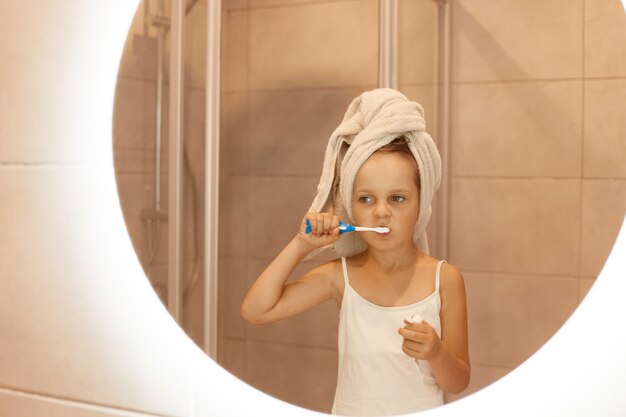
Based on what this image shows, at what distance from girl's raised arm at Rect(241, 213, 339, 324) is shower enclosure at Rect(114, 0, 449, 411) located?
0.01 metres

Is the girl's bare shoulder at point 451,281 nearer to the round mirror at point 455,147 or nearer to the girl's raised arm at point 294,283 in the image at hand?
the round mirror at point 455,147

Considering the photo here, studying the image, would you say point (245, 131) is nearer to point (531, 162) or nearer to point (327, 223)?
point (327, 223)

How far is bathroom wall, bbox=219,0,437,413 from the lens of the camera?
34.6 inches

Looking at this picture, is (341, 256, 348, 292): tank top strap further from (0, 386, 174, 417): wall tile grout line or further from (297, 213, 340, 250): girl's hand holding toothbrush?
(0, 386, 174, 417): wall tile grout line

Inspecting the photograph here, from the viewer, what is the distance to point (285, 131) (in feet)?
3.11

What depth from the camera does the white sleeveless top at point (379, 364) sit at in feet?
2.81

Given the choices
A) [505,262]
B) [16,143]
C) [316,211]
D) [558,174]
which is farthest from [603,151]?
[16,143]

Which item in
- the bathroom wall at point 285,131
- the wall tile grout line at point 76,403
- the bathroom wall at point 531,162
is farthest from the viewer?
the wall tile grout line at point 76,403

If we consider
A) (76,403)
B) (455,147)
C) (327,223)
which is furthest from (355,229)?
(76,403)

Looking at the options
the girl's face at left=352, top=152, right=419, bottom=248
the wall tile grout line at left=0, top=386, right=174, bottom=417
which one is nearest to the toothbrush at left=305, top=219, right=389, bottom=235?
the girl's face at left=352, top=152, right=419, bottom=248

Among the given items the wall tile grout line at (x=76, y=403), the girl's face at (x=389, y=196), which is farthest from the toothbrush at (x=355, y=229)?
the wall tile grout line at (x=76, y=403)

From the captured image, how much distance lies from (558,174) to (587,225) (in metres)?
0.06

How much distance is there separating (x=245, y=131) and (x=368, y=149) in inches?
8.0

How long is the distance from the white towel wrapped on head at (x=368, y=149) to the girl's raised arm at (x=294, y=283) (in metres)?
0.02
